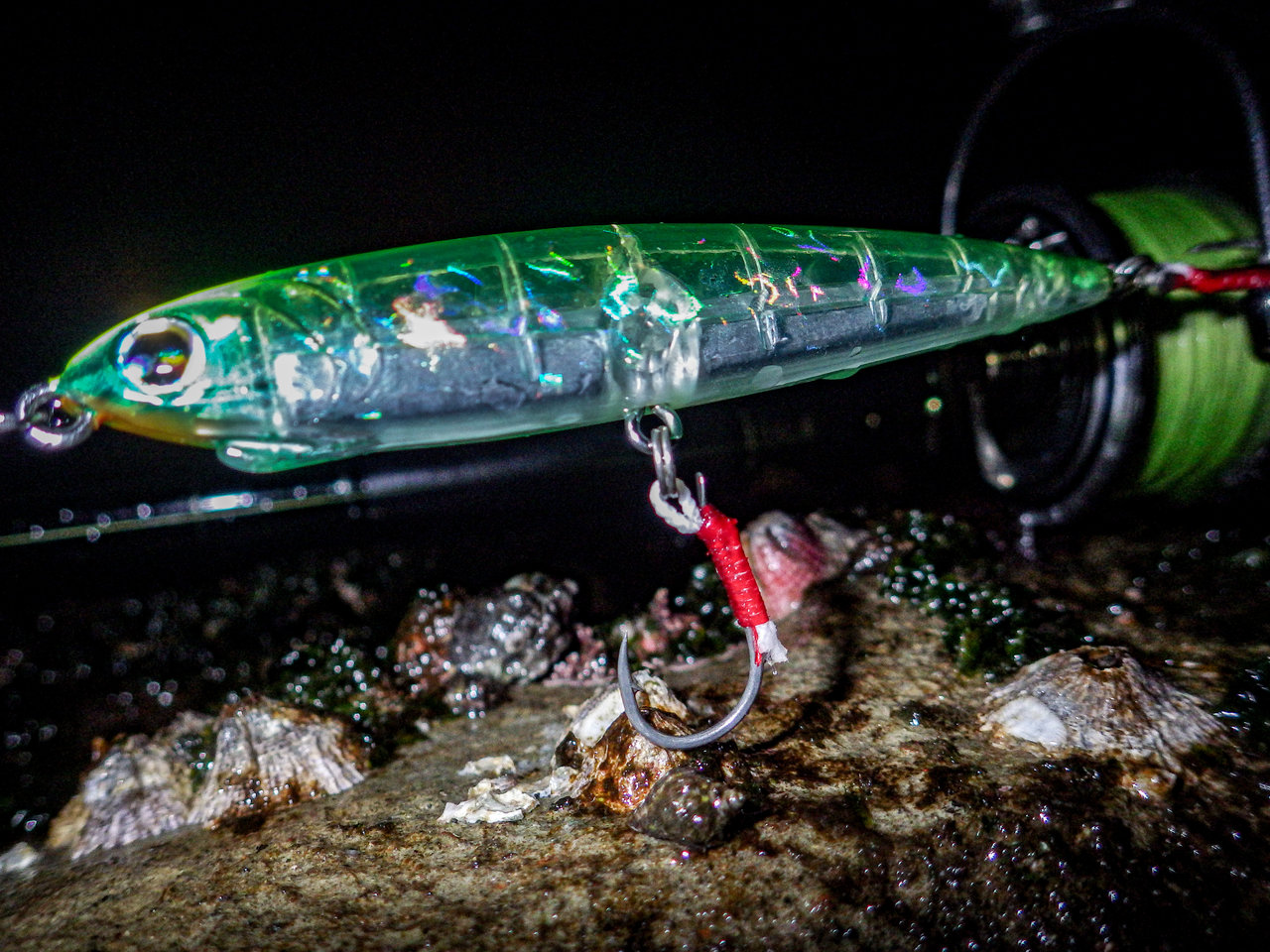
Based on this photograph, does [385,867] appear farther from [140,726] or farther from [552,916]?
[140,726]

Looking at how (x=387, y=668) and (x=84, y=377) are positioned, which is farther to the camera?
(x=387, y=668)

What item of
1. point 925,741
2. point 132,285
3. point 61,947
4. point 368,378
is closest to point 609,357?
point 368,378

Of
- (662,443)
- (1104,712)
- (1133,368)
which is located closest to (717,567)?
(662,443)

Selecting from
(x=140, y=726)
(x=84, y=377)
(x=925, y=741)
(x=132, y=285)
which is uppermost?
(x=132, y=285)

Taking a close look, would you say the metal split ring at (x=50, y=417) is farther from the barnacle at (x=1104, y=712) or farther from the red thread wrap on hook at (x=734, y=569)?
the barnacle at (x=1104, y=712)

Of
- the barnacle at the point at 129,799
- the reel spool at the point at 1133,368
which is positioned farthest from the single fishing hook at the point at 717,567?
the reel spool at the point at 1133,368

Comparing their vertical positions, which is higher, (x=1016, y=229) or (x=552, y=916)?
(x=1016, y=229)

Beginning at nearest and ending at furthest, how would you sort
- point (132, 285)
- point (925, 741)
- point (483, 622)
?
point (925, 741) → point (483, 622) → point (132, 285)
